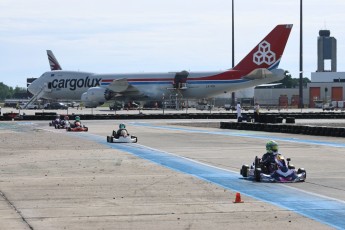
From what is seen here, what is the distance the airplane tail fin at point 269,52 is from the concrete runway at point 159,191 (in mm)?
63540

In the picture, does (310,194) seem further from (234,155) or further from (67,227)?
(234,155)

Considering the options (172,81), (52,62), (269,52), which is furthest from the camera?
(52,62)

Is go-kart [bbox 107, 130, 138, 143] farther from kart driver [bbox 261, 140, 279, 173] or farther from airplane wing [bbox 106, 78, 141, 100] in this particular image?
airplane wing [bbox 106, 78, 141, 100]

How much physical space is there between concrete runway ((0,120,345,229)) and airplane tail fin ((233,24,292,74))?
6354cm

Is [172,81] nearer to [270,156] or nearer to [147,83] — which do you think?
[147,83]

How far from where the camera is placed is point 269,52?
91.1 meters

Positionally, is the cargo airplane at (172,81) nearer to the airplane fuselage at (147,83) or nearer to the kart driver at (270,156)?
the airplane fuselage at (147,83)

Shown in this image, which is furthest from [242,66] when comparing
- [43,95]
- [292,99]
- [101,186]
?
[101,186]

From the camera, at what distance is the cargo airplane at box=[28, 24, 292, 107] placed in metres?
90.3

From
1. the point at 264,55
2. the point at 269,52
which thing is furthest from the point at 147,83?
the point at 269,52

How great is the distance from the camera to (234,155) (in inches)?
997

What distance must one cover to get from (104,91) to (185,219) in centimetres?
8108

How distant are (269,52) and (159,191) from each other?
76.9 metres

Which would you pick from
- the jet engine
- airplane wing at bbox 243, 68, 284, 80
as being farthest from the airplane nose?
airplane wing at bbox 243, 68, 284, 80
